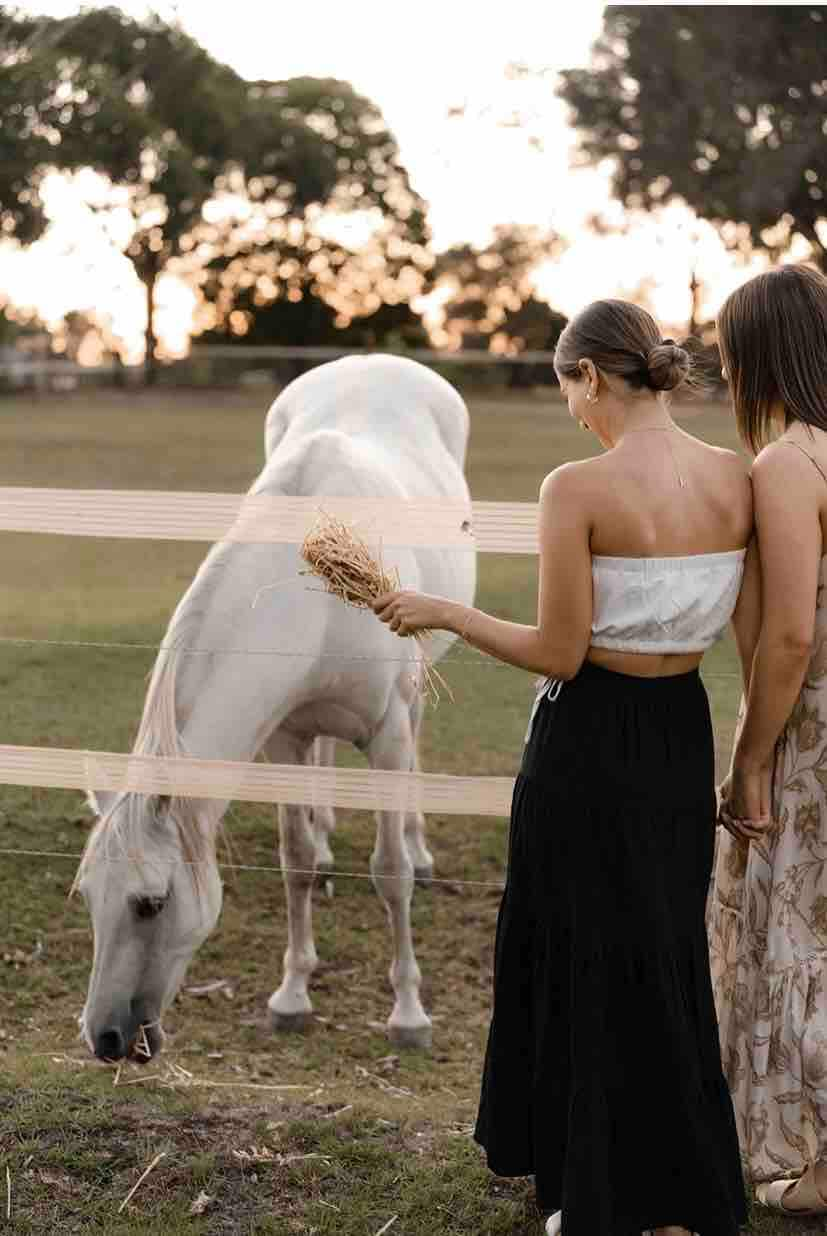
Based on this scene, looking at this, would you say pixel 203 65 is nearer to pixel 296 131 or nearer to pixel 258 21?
pixel 296 131

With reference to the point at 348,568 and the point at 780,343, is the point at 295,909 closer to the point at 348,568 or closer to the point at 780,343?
the point at 348,568

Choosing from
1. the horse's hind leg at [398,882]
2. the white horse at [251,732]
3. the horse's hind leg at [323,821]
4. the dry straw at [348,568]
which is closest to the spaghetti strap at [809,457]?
the dry straw at [348,568]

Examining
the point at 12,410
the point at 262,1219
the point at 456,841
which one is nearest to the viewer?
the point at 262,1219

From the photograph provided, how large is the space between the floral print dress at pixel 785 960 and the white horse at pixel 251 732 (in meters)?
0.86

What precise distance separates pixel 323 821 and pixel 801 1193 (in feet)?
8.75

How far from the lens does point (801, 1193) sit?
96.3 inches

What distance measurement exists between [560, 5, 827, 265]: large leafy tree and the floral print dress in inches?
490

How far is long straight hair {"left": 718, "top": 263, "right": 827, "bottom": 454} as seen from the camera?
6.99ft

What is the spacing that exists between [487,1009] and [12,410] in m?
12.7

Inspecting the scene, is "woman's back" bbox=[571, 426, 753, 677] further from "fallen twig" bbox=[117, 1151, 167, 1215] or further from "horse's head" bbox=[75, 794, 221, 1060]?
"fallen twig" bbox=[117, 1151, 167, 1215]

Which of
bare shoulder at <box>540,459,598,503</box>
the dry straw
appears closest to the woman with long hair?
bare shoulder at <box>540,459,598,503</box>

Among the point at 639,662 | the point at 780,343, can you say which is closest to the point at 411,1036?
the point at 639,662

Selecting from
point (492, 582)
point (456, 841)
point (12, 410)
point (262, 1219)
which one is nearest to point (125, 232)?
point (12, 410)

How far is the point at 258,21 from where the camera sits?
4539mm
